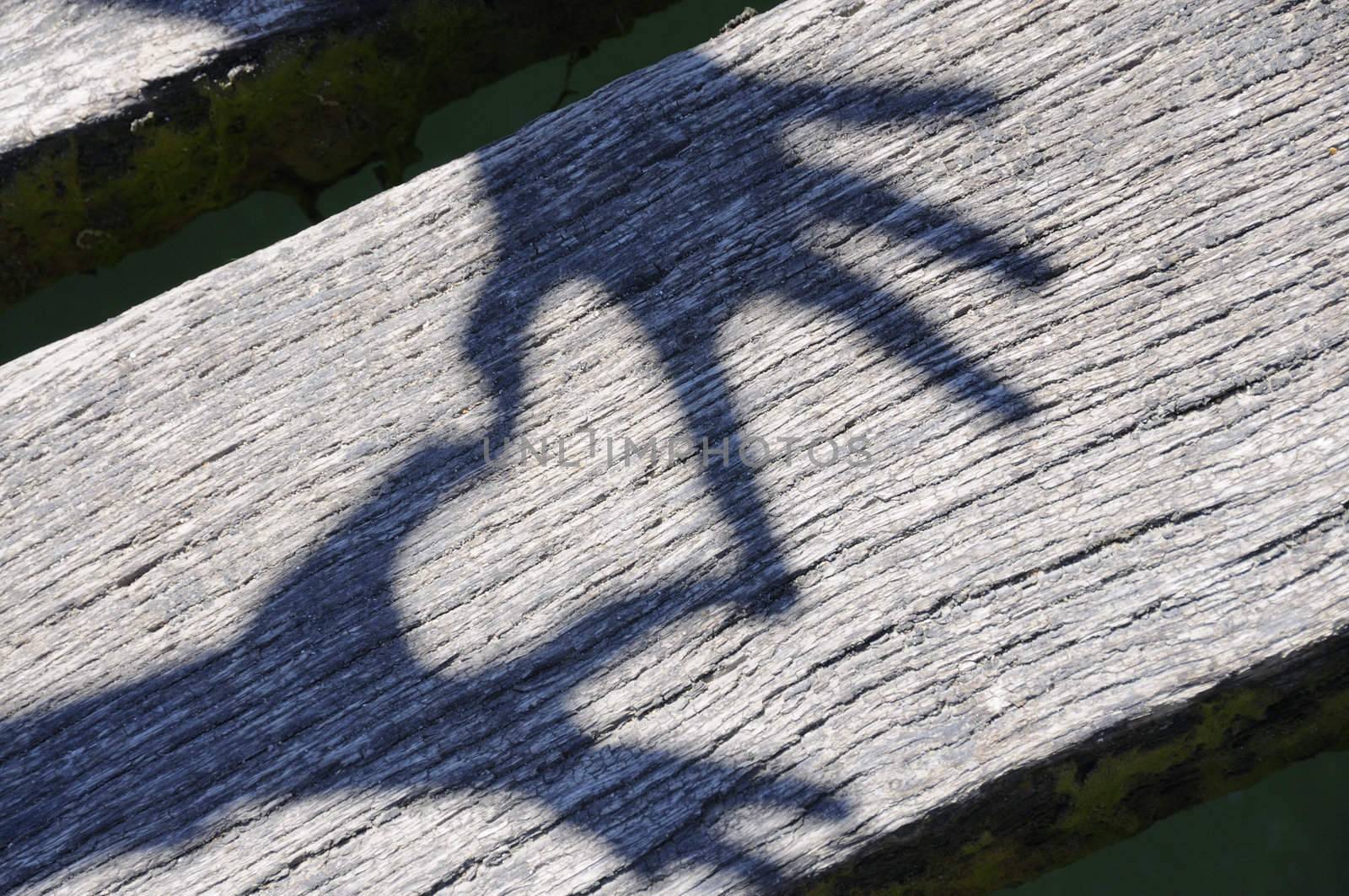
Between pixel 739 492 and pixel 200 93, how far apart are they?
41.6 inches

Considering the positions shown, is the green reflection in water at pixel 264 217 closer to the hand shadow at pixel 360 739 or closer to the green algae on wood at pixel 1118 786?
the hand shadow at pixel 360 739

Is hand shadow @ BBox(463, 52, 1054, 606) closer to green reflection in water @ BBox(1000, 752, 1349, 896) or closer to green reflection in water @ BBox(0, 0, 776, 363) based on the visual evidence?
green reflection in water @ BBox(0, 0, 776, 363)

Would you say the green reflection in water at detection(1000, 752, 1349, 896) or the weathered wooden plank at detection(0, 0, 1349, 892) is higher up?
the weathered wooden plank at detection(0, 0, 1349, 892)

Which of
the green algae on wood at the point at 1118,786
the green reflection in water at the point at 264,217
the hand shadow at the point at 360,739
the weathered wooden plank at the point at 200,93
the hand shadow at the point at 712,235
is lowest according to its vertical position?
the green algae on wood at the point at 1118,786

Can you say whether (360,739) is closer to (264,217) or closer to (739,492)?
(739,492)

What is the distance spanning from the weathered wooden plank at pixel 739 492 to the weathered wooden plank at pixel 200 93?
346 mm

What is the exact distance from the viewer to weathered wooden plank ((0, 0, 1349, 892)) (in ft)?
3.92

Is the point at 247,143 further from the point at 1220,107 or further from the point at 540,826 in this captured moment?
the point at 1220,107

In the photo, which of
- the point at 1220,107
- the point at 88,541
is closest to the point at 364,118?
the point at 88,541

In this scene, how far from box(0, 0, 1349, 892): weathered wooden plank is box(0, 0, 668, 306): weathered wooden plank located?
35cm

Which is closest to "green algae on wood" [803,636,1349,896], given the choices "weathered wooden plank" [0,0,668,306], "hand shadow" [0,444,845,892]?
"hand shadow" [0,444,845,892]

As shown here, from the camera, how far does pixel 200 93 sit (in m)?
1.62

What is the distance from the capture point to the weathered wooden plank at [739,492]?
47.1 inches

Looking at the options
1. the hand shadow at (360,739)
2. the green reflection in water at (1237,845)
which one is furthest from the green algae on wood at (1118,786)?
the green reflection in water at (1237,845)
